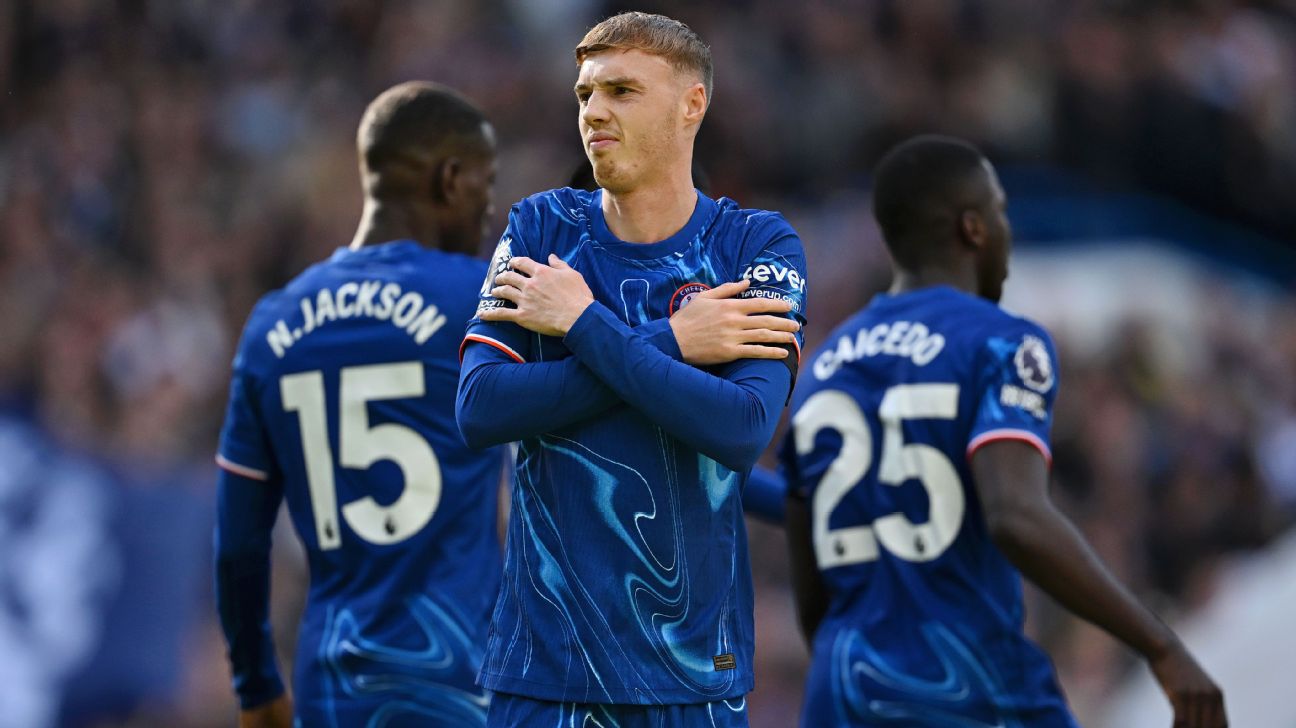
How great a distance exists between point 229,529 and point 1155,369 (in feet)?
26.4

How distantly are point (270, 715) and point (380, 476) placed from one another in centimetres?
82

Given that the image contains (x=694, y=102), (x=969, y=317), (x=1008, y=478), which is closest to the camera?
(x=694, y=102)

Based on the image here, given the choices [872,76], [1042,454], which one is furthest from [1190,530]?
[1042,454]

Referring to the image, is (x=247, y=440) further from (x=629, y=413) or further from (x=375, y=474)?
(x=629, y=413)

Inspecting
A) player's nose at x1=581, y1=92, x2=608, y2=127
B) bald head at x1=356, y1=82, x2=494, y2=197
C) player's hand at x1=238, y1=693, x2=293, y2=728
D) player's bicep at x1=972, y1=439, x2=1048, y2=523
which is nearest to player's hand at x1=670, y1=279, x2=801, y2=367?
player's nose at x1=581, y1=92, x2=608, y2=127

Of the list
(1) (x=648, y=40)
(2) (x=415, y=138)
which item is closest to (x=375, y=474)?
(2) (x=415, y=138)

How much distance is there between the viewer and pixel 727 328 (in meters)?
3.62

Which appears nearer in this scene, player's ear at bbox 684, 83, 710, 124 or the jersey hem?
the jersey hem

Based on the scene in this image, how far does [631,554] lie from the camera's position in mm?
3645

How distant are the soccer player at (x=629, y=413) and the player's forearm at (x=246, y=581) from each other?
1.50 m

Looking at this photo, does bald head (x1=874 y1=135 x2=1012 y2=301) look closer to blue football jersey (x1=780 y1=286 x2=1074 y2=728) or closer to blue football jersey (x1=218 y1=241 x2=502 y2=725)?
blue football jersey (x1=780 y1=286 x2=1074 y2=728)

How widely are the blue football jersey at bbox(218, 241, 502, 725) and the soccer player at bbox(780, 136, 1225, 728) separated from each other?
997 mm

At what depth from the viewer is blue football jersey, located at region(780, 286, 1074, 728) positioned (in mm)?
4793

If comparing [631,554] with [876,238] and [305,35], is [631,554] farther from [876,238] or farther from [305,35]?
[305,35]
